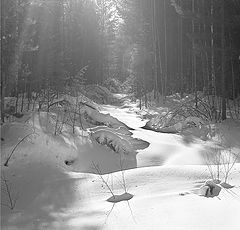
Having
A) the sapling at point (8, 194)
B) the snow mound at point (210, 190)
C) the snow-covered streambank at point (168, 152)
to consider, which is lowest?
the sapling at point (8, 194)

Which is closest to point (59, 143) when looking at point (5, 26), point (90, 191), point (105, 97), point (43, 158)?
point (43, 158)

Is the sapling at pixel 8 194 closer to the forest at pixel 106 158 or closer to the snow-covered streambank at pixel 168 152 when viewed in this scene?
the forest at pixel 106 158

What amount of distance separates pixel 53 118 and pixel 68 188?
178 inches

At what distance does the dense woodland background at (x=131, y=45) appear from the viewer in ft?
35.4

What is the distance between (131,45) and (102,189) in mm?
23888

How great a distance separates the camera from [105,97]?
28.7 meters

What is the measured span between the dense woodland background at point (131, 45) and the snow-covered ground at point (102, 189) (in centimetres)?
232

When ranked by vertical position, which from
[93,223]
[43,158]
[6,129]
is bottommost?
[93,223]

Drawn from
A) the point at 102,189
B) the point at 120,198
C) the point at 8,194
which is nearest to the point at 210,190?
the point at 120,198

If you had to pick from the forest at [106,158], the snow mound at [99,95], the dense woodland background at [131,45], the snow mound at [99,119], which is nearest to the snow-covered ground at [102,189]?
the forest at [106,158]

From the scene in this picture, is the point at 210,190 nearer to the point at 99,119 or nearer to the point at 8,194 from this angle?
the point at 8,194

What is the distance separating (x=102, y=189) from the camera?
5441 millimetres

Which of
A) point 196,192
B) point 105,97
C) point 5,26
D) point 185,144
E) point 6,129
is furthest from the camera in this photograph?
point 105,97

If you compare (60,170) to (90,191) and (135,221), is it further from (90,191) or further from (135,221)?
(135,221)
